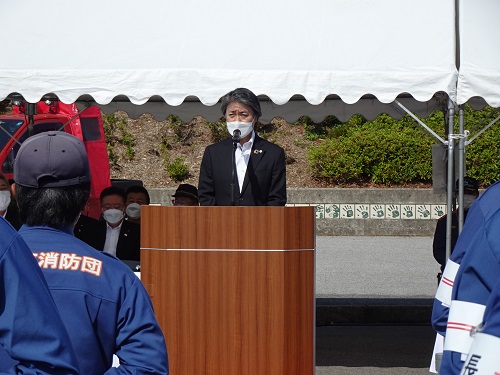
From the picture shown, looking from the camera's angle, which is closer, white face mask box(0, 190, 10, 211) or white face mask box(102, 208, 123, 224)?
white face mask box(0, 190, 10, 211)

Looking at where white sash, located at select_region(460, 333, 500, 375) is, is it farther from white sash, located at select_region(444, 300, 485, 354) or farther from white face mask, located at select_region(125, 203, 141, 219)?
white face mask, located at select_region(125, 203, 141, 219)

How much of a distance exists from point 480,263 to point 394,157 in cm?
1878

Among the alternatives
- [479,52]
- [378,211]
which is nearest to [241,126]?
[479,52]

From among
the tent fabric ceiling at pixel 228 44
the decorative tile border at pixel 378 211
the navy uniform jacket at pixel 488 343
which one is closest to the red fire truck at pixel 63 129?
the tent fabric ceiling at pixel 228 44

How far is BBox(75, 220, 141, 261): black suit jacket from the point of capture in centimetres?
768

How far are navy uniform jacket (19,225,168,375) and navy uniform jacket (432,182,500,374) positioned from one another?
2.44 feet

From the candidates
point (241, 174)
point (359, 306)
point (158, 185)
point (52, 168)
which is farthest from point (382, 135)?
point (52, 168)

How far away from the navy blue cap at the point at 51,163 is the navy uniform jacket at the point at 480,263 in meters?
1.01

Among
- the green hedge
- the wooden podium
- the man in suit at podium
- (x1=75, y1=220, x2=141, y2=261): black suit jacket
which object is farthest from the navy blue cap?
the green hedge

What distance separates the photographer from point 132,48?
22.8ft

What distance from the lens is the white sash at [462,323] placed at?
2252 millimetres

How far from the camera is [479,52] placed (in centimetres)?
669

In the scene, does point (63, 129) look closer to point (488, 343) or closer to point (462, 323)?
point (462, 323)

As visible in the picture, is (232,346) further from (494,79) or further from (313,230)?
(494,79)
